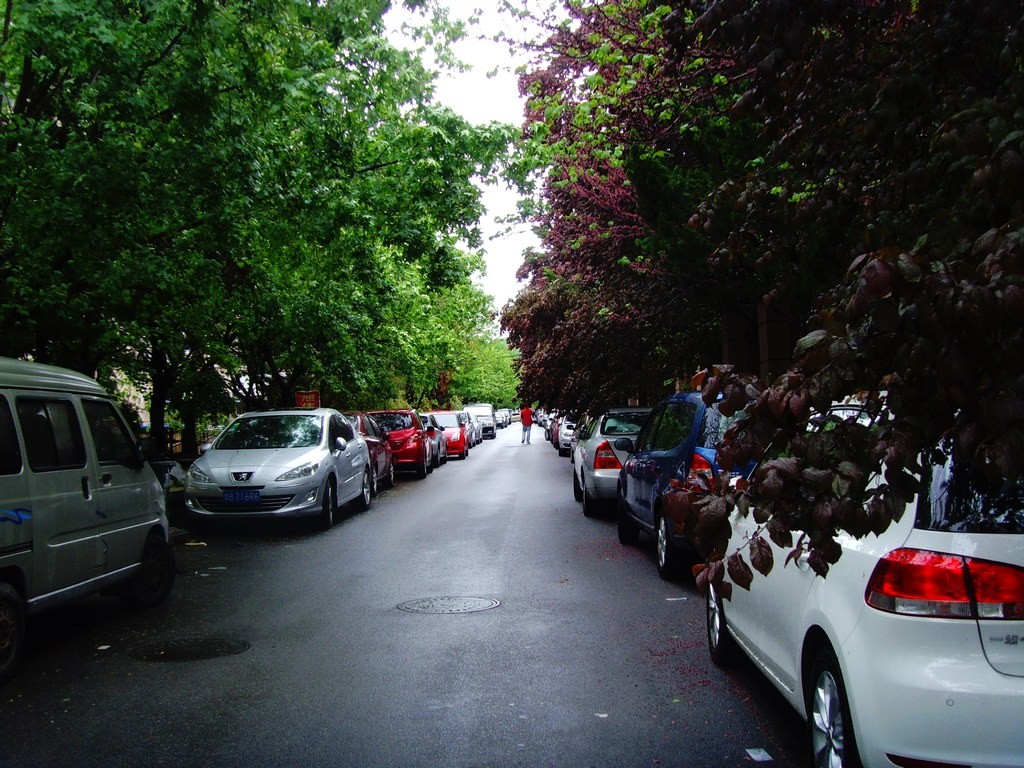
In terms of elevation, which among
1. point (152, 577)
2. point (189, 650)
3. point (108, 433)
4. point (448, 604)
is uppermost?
point (108, 433)

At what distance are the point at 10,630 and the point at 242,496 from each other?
6.36 meters

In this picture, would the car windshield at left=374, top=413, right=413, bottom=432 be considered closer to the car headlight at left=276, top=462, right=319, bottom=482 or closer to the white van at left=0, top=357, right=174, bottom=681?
the car headlight at left=276, top=462, right=319, bottom=482

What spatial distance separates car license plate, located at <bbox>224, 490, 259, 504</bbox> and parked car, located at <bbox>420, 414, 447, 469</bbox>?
44.5ft

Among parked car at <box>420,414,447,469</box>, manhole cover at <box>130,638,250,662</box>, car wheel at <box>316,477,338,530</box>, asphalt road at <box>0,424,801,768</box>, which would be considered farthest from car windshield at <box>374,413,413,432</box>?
manhole cover at <box>130,638,250,662</box>

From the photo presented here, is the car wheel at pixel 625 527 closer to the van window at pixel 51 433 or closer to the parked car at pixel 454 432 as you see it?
the van window at pixel 51 433

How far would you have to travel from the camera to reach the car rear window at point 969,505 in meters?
3.17

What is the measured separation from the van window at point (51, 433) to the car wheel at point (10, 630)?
2.88 ft

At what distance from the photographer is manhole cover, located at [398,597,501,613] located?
7.66 meters

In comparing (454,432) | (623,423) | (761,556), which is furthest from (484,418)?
(761,556)

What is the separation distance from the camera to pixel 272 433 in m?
13.7

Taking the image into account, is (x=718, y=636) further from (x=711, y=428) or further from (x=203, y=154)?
(x=203, y=154)

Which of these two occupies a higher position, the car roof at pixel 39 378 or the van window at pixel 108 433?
the car roof at pixel 39 378

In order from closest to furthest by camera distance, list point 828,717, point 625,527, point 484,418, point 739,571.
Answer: point 739,571
point 828,717
point 625,527
point 484,418

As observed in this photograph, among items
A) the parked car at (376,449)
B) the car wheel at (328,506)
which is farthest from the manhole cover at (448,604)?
the parked car at (376,449)
